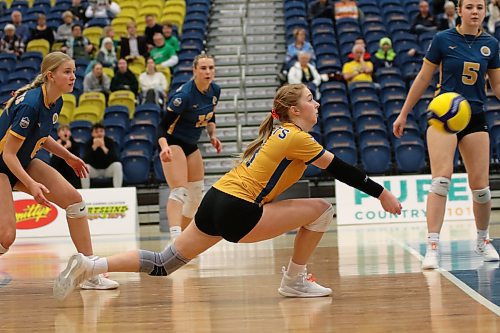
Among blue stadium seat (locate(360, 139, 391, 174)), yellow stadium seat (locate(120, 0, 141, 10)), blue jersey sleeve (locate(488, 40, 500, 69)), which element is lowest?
blue stadium seat (locate(360, 139, 391, 174))

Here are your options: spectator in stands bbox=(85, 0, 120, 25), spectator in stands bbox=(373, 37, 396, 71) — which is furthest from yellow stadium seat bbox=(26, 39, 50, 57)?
spectator in stands bbox=(373, 37, 396, 71)

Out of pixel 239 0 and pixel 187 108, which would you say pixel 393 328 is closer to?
pixel 187 108

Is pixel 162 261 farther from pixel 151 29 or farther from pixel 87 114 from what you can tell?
pixel 151 29

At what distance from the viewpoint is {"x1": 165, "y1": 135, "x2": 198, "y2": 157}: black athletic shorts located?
7.96 meters

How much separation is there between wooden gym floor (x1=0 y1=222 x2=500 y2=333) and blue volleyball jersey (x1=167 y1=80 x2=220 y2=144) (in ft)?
3.93

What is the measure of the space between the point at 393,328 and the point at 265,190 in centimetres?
124

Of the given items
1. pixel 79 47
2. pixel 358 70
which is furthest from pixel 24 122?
pixel 79 47

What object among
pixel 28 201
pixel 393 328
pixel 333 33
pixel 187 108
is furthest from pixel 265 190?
pixel 333 33

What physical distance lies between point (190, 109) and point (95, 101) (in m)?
7.85

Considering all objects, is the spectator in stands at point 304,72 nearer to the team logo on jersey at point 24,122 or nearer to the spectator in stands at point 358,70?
the spectator in stands at point 358,70

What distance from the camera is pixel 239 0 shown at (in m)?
20.0

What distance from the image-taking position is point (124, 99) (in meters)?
15.3

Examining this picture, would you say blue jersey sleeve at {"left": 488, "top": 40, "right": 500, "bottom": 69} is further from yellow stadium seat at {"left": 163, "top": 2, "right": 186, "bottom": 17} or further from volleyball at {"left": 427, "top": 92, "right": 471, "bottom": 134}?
yellow stadium seat at {"left": 163, "top": 2, "right": 186, "bottom": 17}

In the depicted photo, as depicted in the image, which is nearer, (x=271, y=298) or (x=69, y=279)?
(x=69, y=279)
